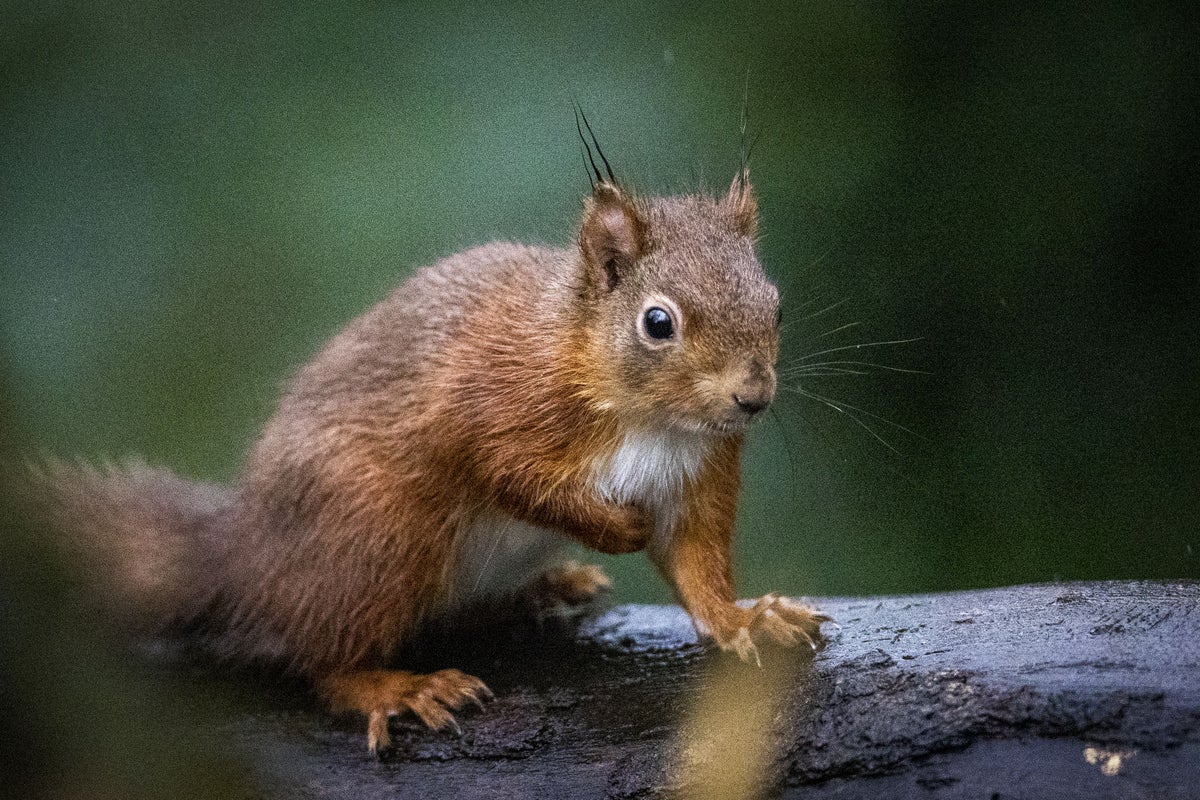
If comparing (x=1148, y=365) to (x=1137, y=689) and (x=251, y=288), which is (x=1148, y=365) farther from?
(x=251, y=288)

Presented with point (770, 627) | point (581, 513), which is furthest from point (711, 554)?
point (581, 513)

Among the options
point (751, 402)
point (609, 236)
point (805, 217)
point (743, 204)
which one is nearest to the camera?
point (751, 402)

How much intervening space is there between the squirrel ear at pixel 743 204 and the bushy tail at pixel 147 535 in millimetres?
1240

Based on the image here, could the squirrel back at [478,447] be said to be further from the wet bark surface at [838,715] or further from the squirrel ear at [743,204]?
the wet bark surface at [838,715]

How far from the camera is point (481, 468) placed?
7.21 feet

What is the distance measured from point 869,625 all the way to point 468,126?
1.42m

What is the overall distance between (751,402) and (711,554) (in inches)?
18.0

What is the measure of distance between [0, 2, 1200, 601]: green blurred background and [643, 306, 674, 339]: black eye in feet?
1.31

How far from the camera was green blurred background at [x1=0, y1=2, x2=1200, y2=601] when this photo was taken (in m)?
2.56

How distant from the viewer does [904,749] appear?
1709 millimetres

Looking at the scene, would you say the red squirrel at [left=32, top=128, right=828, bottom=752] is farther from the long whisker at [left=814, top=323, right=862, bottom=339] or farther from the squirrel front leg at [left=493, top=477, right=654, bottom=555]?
the long whisker at [left=814, top=323, right=862, bottom=339]

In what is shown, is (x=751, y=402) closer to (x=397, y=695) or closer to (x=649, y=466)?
(x=649, y=466)

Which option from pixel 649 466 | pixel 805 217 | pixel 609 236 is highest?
pixel 805 217

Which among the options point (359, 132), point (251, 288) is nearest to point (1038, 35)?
point (359, 132)
